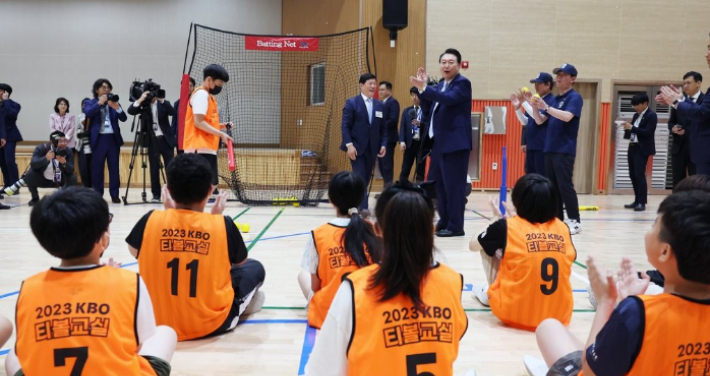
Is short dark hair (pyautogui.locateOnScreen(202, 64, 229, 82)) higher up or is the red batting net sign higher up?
the red batting net sign

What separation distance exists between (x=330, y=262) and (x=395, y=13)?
7.38 m

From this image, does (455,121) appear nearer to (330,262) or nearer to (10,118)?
(330,262)

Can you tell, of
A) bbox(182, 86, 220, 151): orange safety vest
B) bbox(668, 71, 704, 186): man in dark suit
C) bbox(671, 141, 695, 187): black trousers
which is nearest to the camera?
bbox(182, 86, 220, 151): orange safety vest

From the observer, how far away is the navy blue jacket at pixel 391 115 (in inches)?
315

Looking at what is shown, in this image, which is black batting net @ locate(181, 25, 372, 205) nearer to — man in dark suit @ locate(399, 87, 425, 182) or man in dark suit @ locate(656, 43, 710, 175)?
man in dark suit @ locate(399, 87, 425, 182)

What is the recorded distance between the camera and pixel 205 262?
99.9 inches

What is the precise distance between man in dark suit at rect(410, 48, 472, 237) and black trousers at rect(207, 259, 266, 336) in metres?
2.59

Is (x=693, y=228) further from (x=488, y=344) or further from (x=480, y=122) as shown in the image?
(x=480, y=122)

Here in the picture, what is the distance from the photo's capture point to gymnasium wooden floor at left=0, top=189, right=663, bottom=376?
8.30ft

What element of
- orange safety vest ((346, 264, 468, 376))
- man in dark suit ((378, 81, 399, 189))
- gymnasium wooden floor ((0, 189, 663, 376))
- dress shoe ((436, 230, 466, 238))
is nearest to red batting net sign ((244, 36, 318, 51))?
man in dark suit ((378, 81, 399, 189))

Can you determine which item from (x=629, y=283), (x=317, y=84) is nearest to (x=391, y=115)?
(x=317, y=84)

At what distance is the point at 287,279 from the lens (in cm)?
394

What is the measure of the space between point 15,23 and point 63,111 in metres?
4.18

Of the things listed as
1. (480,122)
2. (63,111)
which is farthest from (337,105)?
(63,111)
